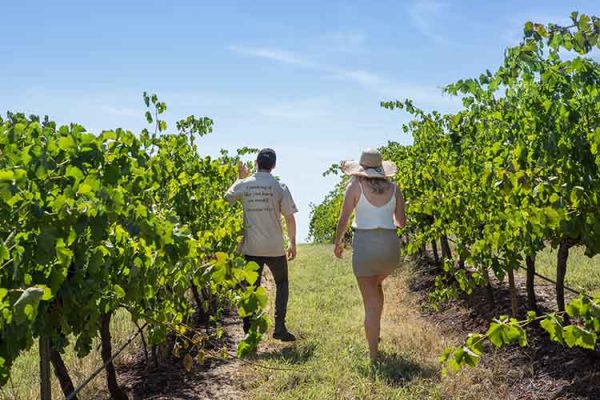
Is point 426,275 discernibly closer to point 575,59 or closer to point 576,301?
point 575,59

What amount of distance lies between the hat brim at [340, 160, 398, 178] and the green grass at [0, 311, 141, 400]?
2.43m

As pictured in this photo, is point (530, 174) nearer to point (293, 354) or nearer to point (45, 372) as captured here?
point (45, 372)

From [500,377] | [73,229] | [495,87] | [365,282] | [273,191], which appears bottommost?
[500,377]

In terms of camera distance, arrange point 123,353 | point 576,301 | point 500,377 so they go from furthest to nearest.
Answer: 1. point 123,353
2. point 500,377
3. point 576,301

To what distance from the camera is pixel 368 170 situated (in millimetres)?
5184

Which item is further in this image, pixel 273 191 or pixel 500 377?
pixel 273 191

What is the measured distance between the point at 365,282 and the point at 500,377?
1269 mm

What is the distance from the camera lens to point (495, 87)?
160 inches

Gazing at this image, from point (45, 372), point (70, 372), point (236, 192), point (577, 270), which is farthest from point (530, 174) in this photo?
point (577, 270)

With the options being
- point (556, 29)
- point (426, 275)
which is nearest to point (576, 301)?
point (556, 29)

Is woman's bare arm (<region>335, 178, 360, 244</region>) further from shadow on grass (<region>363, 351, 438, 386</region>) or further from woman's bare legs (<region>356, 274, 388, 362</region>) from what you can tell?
shadow on grass (<region>363, 351, 438, 386</region>)

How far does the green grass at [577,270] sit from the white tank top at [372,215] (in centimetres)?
359

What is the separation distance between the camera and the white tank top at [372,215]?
201 inches

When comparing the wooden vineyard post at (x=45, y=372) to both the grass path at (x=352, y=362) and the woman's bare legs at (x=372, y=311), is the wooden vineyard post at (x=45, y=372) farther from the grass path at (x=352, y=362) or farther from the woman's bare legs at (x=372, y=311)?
the woman's bare legs at (x=372, y=311)
